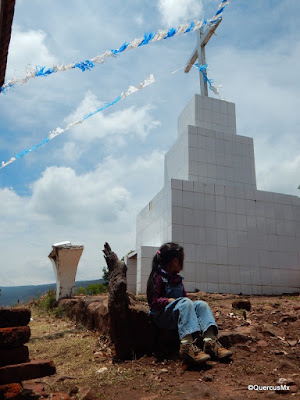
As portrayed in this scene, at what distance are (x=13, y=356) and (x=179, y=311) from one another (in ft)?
5.39

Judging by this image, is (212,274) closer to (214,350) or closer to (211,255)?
(211,255)

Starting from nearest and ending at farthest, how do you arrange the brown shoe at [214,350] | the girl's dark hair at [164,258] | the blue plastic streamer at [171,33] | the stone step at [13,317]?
the stone step at [13,317] → the brown shoe at [214,350] → the girl's dark hair at [164,258] → the blue plastic streamer at [171,33]

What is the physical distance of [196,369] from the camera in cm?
317

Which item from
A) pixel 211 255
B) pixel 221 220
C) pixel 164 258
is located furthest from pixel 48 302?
pixel 221 220

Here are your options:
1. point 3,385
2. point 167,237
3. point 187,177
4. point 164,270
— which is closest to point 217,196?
point 187,177

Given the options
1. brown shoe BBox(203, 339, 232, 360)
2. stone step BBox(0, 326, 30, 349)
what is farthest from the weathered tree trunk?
stone step BBox(0, 326, 30, 349)

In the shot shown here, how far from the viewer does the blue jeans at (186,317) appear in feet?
11.0

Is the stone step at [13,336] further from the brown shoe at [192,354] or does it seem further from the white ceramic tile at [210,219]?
the white ceramic tile at [210,219]

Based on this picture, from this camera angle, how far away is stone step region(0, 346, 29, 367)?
253cm

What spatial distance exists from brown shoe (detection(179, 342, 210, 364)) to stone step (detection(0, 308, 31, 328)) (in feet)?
4.93

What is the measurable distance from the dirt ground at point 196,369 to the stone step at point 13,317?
2.16 ft

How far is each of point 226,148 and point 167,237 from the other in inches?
162

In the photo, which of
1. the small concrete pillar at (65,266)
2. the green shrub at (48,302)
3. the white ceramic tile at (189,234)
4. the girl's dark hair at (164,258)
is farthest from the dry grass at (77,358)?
Result: the white ceramic tile at (189,234)

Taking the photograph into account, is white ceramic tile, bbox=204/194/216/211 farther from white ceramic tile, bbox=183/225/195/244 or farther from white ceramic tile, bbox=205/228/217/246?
white ceramic tile, bbox=183/225/195/244
